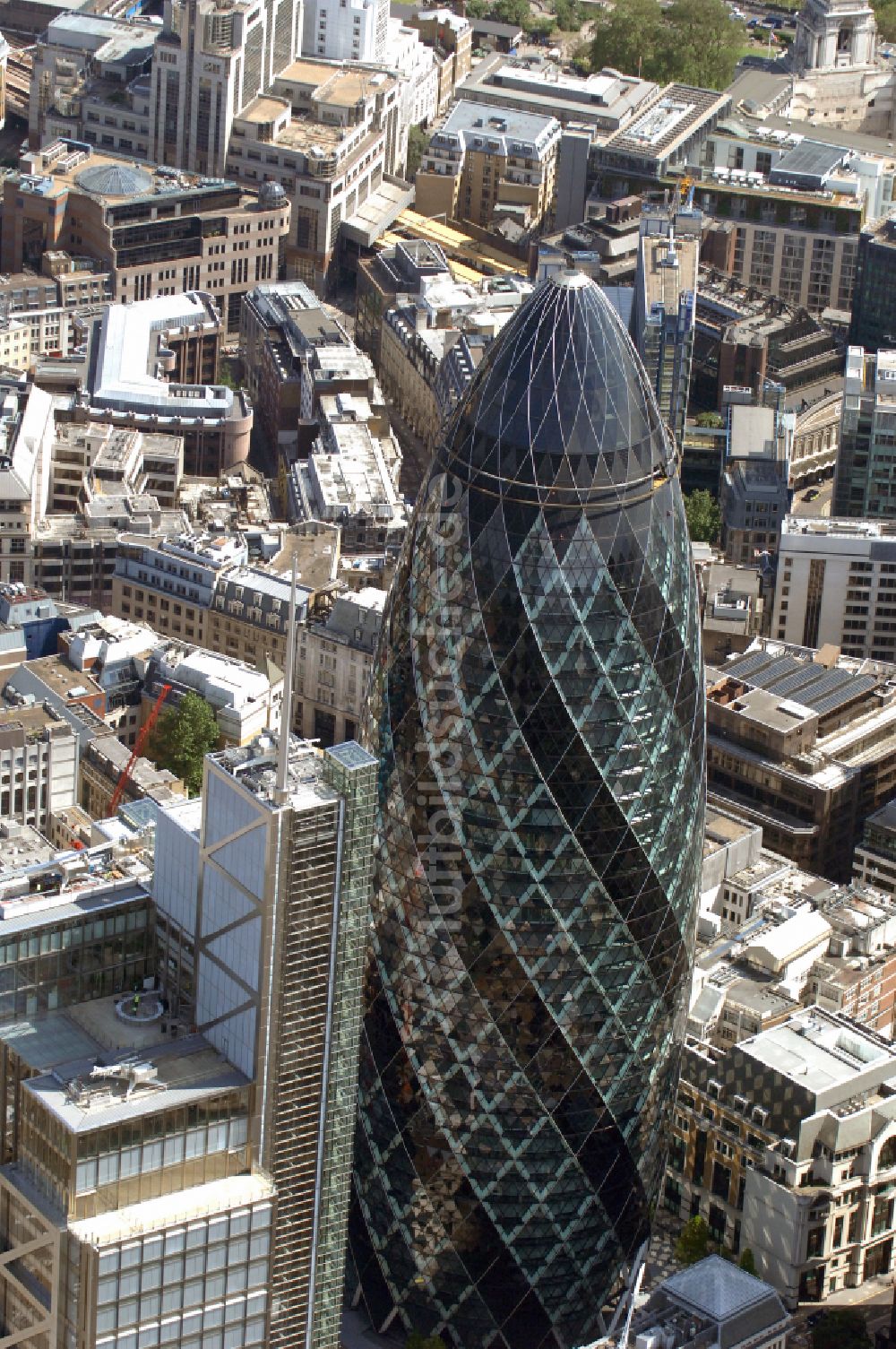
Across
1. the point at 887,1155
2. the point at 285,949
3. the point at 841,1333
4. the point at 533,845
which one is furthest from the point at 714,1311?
the point at 285,949

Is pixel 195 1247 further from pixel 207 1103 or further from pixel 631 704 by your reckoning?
pixel 631 704

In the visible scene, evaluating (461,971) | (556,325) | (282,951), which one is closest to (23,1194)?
(282,951)

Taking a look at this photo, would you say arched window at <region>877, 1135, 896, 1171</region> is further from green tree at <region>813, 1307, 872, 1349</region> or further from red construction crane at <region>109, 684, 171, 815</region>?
red construction crane at <region>109, 684, 171, 815</region>

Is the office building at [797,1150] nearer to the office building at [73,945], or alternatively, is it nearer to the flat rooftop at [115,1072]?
the office building at [73,945]

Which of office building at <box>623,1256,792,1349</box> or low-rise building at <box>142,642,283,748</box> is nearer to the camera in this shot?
office building at <box>623,1256,792,1349</box>

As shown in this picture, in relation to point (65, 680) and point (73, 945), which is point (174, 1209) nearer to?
point (73, 945)

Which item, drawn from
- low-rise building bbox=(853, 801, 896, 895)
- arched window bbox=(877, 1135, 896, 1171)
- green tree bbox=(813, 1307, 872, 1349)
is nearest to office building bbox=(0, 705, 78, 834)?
low-rise building bbox=(853, 801, 896, 895)

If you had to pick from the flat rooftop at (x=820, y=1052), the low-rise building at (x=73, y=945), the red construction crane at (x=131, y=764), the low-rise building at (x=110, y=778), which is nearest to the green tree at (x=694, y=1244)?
the flat rooftop at (x=820, y=1052)
